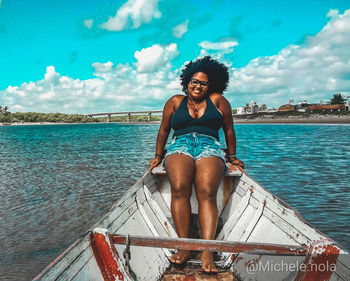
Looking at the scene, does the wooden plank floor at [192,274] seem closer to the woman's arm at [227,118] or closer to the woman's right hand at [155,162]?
the woman's right hand at [155,162]

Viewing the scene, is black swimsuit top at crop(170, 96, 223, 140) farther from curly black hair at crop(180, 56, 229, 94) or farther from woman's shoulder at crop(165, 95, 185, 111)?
curly black hair at crop(180, 56, 229, 94)

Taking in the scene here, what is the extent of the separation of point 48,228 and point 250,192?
14.2 feet

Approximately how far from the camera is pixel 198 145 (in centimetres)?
379

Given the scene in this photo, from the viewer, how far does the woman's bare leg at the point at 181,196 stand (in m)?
3.10

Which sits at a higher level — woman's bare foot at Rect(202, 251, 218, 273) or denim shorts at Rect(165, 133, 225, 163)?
denim shorts at Rect(165, 133, 225, 163)

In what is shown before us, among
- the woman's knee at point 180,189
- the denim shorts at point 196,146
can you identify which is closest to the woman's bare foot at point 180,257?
the woman's knee at point 180,189

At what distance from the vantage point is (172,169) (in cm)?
339

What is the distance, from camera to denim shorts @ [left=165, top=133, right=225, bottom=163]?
367cm

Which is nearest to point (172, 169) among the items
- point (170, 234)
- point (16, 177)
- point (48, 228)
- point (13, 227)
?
point (170, 234)

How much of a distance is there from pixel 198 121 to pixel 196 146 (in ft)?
1.35

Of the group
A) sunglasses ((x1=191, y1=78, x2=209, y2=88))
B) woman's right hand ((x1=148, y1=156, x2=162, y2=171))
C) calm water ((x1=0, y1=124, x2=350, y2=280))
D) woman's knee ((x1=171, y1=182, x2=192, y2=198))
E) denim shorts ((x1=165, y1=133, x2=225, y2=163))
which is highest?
sunglasses ((x1=191, y1=78, x2=209, y2=88))

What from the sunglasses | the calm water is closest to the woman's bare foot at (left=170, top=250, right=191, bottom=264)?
the sunglasses

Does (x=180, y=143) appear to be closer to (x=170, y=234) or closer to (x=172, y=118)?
(x=172, y=118)

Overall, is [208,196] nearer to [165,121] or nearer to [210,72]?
[165,121]
